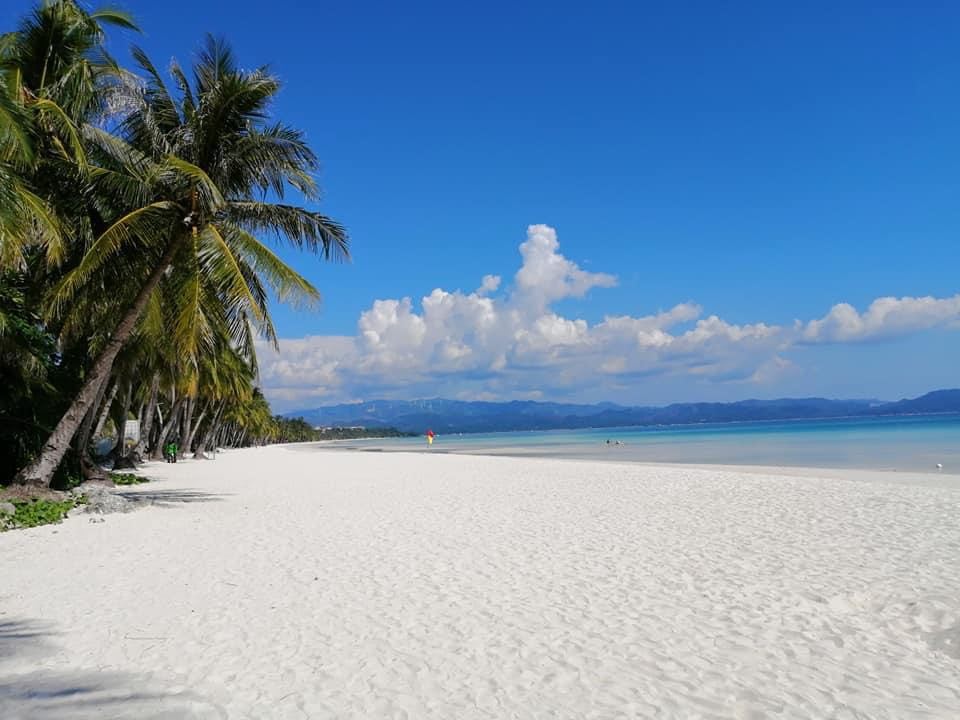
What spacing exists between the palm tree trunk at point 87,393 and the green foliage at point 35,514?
0.81 metres

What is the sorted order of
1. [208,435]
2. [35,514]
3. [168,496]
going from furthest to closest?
1. [208,435]
2. [168,496]
3. [35,514]

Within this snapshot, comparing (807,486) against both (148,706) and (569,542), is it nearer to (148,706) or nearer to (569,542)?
(569,542)

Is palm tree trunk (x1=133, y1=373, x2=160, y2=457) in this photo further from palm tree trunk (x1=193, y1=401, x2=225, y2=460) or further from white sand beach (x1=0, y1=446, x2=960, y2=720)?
white sand beach (x1=0, y1=446, x2=960, y2=720)

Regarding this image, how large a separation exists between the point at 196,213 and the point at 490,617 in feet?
28.8

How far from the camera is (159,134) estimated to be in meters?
11.2

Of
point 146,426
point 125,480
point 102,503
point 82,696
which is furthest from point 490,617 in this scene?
point 146,426

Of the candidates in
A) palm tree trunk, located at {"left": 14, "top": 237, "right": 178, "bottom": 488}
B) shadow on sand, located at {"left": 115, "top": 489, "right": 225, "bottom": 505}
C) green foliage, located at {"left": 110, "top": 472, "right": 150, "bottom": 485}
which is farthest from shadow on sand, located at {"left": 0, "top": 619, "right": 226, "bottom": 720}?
green foliage, located at {"left": 110, "top": 472, "right": 150, "bottom": 485}

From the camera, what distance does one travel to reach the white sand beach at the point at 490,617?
3.43 meters

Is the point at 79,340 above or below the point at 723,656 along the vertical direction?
above

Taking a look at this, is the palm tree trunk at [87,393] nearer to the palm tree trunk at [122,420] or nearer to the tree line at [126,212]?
the tree line at [126,212]

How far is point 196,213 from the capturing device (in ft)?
34.8

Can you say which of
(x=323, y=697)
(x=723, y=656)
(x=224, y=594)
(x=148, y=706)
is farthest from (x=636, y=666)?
(x=224, y=594)

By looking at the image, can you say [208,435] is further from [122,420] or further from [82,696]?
[82,696]

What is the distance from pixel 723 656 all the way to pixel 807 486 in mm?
10991
